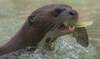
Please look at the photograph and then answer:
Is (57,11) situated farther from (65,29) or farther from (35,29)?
(35,29)

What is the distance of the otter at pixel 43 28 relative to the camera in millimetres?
3777

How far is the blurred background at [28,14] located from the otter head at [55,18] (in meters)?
0.66

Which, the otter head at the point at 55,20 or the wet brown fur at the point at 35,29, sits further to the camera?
the wet brown fur at the point at 35,29

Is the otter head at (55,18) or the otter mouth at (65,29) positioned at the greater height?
the otter head at (55,18)

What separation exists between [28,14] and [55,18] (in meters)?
4.05

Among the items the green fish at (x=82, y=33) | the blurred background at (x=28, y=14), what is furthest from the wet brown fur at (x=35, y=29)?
the blurred background at (x=28, y=14)

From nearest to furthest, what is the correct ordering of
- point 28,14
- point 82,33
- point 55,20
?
point 55,20, point 82,33, point 28,14

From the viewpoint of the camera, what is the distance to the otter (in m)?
3.78

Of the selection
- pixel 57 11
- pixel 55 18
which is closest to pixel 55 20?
pixel 55 18

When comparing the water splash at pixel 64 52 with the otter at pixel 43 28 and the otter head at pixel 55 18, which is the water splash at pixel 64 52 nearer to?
the otter at pixel 43 28

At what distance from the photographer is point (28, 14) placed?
7.80m

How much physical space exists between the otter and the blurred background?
0.65 m

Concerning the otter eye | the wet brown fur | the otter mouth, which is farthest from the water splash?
the otter eye

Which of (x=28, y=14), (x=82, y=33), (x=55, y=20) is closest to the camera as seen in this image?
(x=55, y=20)
